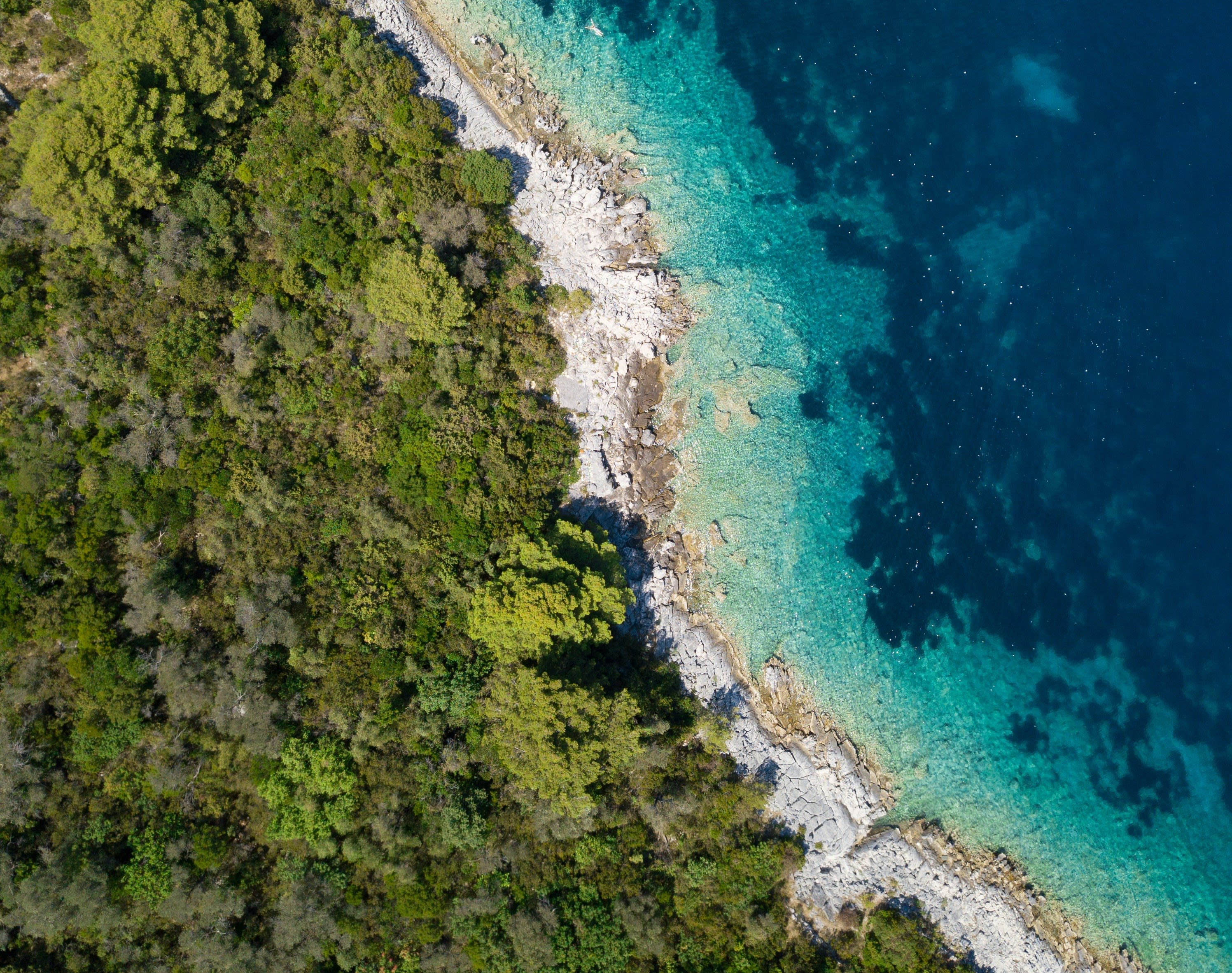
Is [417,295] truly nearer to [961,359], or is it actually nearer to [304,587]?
[304,587]

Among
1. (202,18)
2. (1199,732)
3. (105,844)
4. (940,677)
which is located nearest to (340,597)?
(105,844)

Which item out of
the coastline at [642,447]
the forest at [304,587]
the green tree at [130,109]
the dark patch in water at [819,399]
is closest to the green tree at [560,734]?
the forest at [304,587]

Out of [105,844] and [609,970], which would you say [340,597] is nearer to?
[105,844]

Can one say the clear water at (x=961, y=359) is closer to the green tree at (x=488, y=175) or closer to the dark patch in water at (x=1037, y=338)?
the dark patch in water at (x=1037, y=338)

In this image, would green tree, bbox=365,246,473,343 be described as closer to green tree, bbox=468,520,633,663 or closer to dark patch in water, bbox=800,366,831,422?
green tree, bbox=468,520,633,663

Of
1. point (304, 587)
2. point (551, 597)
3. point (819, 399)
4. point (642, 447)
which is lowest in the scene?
point (304, 587)

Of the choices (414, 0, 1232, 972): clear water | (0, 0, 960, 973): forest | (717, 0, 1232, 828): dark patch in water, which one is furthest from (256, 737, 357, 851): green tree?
(717, 0, 1232, 828): dark patch in water

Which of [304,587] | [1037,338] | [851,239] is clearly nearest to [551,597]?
[304,587]
